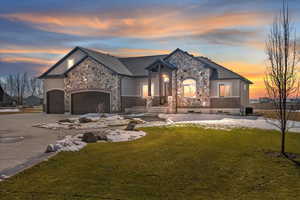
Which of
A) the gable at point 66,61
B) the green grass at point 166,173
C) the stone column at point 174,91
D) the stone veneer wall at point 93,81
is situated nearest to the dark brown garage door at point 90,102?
the stone veneer wall at point 93,81

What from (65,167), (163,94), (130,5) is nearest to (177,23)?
(130,5)

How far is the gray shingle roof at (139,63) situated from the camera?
28.1 metres

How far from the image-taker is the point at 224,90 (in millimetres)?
24391

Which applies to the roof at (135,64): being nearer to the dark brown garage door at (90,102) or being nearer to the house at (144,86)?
the house at (144,86)

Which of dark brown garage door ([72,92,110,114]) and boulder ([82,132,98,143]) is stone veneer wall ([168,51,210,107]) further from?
boulder ([82,132,98,143])

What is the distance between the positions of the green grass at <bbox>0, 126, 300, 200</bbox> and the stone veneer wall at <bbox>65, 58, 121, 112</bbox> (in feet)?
55.1

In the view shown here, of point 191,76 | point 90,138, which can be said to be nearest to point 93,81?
point 191,76

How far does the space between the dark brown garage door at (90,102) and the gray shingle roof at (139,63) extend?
5.06m

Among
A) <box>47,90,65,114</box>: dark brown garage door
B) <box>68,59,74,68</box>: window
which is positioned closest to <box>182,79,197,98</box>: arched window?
<box>68,59,74,68</box>: window

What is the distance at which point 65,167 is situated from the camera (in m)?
6.05

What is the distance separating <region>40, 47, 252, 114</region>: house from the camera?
24.1 m

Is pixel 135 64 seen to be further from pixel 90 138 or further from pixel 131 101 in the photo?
pixel 90 138

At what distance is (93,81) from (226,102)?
14382 millimetres

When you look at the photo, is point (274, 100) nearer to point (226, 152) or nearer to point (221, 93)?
point (226, 152)
